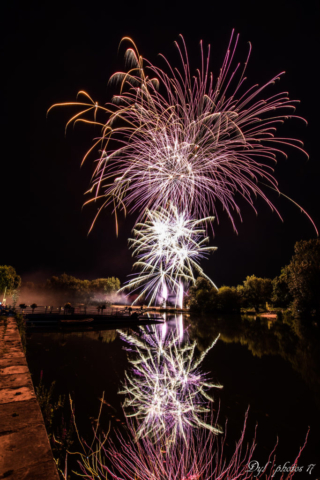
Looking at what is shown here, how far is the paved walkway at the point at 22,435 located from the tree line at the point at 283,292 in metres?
48.0

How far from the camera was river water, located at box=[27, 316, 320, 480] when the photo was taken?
656cm

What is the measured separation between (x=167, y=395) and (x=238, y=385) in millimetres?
3474

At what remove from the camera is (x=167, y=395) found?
8977mm

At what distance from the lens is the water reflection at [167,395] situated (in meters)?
6.74

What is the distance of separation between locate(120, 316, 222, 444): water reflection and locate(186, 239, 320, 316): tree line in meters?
36.8

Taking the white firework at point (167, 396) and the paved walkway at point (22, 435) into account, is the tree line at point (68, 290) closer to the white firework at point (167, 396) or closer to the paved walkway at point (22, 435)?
the white firework at point (167, 396)

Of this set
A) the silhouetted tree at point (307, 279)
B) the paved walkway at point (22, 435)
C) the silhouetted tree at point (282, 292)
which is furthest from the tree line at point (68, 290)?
the paved walkway at point (22, 435)

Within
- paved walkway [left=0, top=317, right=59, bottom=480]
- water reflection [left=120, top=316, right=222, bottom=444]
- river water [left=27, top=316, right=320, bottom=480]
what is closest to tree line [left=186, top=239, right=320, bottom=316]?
river water [left=27, top=316, right=320, bottom=480]

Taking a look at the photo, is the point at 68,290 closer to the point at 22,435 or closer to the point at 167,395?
the point at 167,395

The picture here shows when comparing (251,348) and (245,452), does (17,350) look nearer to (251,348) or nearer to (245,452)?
(245,452)

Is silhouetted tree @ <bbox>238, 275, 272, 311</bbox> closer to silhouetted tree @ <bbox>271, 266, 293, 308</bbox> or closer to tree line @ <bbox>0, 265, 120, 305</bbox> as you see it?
silhouetted tree @ <bbox>271, 266, 293, 308</bbox>

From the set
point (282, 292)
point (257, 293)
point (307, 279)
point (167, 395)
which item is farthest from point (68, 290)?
point (167, 395)

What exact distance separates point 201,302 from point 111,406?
67.2 m

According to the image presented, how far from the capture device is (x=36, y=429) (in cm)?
352
